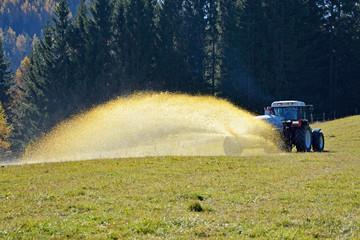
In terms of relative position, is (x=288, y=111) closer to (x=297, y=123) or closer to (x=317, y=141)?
(x=297, y=123)

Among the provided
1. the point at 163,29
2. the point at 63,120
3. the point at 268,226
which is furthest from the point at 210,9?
the point at 268,226

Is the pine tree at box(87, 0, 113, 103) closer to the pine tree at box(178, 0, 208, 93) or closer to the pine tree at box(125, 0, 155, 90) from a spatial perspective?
the pine tree at box(125, 0, 155, 90)

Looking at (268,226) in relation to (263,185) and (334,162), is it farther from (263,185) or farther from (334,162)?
(334,162)

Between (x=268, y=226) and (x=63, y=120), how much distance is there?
59.2 m

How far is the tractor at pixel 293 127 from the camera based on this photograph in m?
30.5

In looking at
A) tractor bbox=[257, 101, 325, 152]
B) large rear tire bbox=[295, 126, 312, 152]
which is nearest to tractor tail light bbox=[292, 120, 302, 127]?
tractor bbox=[257, 101, 325, 152]

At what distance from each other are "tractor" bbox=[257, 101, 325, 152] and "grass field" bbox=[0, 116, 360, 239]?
294 inches

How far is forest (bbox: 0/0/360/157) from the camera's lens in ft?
233

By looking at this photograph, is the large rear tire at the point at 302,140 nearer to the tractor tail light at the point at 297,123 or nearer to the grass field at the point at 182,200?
the tractor tail light at the point at 297,123

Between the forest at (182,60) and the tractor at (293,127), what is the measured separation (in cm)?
3713

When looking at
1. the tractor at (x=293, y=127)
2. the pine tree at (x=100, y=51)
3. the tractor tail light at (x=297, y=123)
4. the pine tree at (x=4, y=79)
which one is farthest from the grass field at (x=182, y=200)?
the pine tree at (x=4, y=79)

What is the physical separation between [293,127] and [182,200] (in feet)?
60.6

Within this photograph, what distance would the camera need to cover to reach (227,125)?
3072cm

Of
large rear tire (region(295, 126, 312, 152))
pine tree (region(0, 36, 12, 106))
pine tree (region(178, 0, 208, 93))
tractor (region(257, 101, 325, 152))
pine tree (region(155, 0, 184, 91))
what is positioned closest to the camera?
tractor (region(257, 101, 325, 152))
